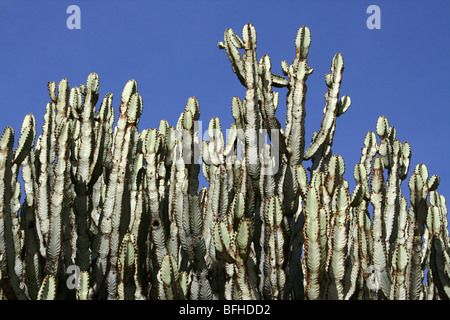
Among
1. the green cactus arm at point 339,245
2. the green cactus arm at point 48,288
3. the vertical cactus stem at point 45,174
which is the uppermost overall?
the vertical cactus stem at point 45,174

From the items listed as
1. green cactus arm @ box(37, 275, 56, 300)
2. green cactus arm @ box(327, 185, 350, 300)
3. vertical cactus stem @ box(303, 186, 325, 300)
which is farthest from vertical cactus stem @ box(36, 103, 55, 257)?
green cactus arm @ box(327, 185, 350, 300)

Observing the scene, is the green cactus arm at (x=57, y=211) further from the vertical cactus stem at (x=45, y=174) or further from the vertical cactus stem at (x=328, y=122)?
the vertical cactus stem at (x=328, y=122)

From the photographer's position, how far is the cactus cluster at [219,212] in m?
4.51

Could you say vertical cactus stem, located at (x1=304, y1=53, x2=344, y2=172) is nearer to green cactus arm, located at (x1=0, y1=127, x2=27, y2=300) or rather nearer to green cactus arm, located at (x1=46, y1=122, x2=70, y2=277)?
green cactus arm, located at (x1=46, y1=122, x2=70, y2=277)

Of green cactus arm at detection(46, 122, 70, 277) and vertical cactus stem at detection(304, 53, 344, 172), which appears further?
vertical cactus stem at detection(304, 53, 344, 172)

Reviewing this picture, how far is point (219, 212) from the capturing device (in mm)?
5199

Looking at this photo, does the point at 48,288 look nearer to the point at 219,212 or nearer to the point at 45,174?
the point at 45,174

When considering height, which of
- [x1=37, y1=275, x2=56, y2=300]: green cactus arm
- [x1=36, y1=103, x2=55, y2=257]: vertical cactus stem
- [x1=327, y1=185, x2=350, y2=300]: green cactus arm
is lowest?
[x1=37, y1=275, x2=56, y2=300]: green cactus arm

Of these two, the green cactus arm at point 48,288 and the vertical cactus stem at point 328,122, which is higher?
the vertical cactus stem at point 328,122

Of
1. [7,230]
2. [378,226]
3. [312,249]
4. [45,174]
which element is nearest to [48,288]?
[7,230]

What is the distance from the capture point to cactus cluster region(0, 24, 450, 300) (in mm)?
4508

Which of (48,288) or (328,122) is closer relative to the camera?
(48,288)

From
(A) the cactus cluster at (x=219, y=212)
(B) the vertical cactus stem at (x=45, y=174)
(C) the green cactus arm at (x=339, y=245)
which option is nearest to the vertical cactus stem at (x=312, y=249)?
(A) the cactus cluster at (x=219, y=212)
